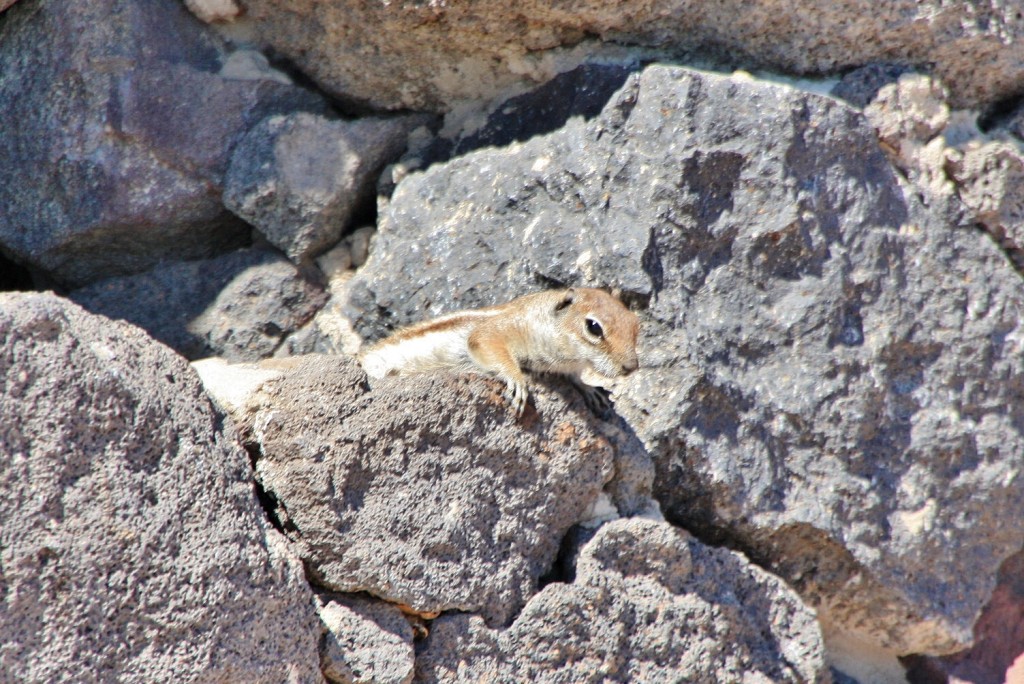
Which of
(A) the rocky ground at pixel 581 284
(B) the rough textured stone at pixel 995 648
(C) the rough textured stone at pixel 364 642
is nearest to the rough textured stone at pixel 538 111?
(A) the rocky ground at pixel 581 284

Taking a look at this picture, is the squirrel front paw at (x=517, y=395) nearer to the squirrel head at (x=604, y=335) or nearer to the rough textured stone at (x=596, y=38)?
the squirrel head at (x=604, y=335)

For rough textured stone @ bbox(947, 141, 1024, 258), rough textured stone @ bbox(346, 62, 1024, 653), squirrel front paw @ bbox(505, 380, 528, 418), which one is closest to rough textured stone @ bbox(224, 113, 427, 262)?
rough textured stone @ bbox(346, 62, 1024, 653)

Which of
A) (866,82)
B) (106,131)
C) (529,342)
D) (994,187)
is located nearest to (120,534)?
(529,342)

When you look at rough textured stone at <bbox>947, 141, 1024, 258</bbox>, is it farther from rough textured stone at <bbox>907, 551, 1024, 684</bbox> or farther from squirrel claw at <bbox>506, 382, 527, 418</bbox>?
squirrel claw at <bbox>506, 382, 527, 418</bbox>

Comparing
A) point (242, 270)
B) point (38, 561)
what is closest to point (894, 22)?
point (242, 270)

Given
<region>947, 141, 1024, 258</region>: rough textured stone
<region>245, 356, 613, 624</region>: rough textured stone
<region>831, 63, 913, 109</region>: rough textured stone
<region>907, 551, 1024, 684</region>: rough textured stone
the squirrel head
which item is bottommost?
<region>907, 551, 1024, 684</region>: rough textured stone

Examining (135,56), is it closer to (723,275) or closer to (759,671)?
(723,275)

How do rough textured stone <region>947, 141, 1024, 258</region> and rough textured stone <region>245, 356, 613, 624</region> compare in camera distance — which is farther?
rough textured stone <region>947, 141, 1024, 258</region>
